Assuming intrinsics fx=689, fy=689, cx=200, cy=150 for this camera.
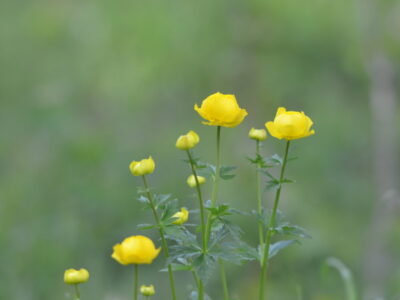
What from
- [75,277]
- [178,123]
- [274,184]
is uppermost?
[274,184]

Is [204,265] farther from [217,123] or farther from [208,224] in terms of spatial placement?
[217,123]

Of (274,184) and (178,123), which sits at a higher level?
(274,184)

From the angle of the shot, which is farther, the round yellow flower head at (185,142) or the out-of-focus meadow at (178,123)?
the out-of-focus meadow at (178,123)

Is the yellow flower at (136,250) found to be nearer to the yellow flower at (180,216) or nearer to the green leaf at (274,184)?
the yellow flower at (180,216)

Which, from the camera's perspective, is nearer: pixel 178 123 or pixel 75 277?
pixel 75 277

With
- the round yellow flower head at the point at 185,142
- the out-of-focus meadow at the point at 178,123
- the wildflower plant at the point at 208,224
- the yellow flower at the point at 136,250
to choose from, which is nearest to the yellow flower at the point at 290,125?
the wildflower plant at the point at 208,224

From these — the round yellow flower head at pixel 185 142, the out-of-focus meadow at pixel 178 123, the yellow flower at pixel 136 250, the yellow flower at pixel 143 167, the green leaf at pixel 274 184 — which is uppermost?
the round yellow flower head at pixel 185 142

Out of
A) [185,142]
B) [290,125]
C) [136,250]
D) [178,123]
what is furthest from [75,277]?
[178,123]

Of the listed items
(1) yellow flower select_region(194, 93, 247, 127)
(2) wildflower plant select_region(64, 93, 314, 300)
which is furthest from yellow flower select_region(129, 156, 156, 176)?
(1) yellow flower select_region(194, 93, 247, 127)
